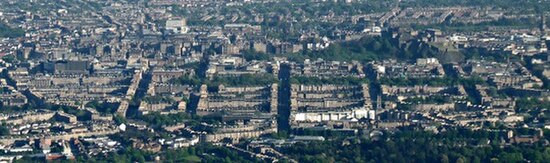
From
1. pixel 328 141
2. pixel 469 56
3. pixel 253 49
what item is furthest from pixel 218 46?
pixel 328 141

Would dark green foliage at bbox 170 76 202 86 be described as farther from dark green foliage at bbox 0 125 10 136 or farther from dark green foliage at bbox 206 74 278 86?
dark green foliage at bbox 0 125 10 136

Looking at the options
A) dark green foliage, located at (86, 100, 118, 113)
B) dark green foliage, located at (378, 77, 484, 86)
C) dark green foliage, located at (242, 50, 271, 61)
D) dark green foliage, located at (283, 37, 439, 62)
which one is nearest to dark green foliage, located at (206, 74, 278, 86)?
dark green foliage, located at (378, 77, 484, 86)

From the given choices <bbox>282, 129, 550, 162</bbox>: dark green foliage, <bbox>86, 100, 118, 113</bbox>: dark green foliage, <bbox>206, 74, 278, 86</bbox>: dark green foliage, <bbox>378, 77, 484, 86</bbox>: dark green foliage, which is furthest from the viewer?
<bbox>206, 74, 278, 86</bbox>: dark green foliage

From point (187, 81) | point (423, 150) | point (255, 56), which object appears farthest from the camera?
point (255, 56)

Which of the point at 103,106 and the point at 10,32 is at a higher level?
the point at 10,32

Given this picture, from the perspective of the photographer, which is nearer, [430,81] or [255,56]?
[430,81]

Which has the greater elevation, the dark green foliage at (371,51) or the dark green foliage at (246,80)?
the dark green foliage at (371,51)

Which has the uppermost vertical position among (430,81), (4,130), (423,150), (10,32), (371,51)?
(10,32)

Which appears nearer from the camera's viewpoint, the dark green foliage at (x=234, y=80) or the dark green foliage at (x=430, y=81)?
the dark green foliage at (x=430, y=81)

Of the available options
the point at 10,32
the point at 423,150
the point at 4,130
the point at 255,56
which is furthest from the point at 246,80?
the point at 10,32

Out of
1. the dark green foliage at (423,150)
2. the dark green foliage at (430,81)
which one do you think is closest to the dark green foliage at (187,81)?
the dark green foliage at (430,81)

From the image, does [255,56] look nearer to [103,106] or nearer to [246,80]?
[246,80]

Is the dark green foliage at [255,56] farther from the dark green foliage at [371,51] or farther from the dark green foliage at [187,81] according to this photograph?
the dark green foliage at [187,81]
